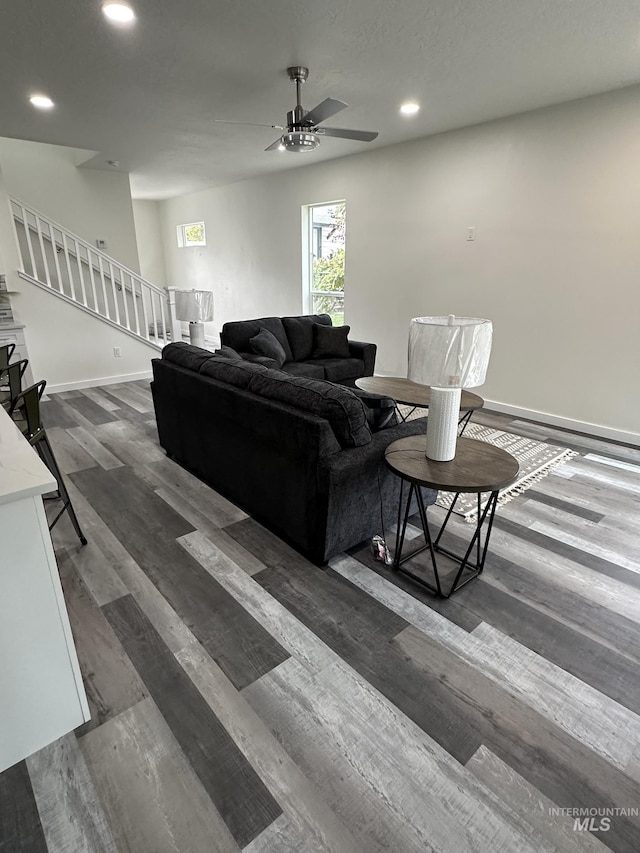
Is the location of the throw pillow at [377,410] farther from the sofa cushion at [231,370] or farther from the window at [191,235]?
the window at [191,235]

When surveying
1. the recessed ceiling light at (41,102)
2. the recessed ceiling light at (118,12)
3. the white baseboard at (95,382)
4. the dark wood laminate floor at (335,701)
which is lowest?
the dark wood laminate floor at (335,701)

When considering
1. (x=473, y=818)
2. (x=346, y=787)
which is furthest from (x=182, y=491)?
(x=473, y=818)

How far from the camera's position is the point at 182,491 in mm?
2977

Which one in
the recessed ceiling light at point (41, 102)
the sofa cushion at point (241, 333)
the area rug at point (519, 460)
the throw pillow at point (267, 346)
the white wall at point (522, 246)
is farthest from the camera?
the sofa cushion at point (241, 333)

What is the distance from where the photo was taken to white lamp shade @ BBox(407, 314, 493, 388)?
1.64 m

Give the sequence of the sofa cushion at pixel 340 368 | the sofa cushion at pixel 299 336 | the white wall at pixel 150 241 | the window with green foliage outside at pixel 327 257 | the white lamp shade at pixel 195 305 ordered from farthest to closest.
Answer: the white wall at pixel 150 241
the window with green foliage outside at pixel 327 257
the sofa cushion at pixel 299 336
the white lamp shade at pixel 195 305
the sofa cushion at pixel 340 368

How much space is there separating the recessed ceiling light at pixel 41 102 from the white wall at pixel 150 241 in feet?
19.8

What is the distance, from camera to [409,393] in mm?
3148

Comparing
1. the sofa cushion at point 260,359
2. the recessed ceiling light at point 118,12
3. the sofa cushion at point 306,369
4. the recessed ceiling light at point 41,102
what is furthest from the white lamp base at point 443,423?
the recessed ceiling light at point 41,102

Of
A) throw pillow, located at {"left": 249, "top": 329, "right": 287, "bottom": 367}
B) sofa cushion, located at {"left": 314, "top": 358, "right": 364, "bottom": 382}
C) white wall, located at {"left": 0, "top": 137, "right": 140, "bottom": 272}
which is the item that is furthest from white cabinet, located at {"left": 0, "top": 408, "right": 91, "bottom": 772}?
white wall, located at {"left": 0, "top": 137, "right": 140, "bottom": 272}

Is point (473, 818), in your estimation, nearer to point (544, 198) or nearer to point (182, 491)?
point (182, 491)

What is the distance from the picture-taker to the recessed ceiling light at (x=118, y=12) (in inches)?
89.7

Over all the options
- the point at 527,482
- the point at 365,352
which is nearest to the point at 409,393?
the point at 527,482

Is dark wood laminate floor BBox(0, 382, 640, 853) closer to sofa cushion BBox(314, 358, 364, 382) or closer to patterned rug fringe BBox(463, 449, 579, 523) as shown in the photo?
patterned rug fringe BBox(463, 449, 579, 523)
